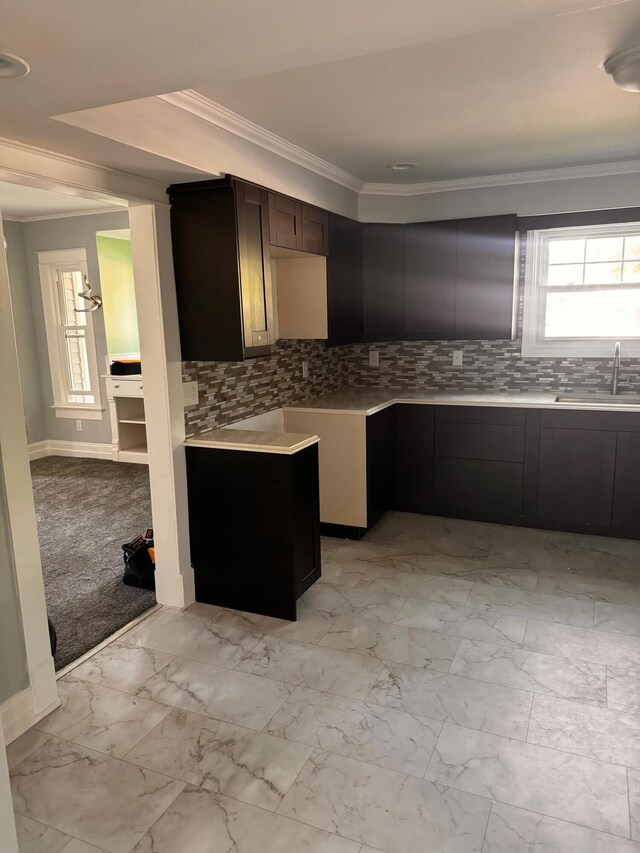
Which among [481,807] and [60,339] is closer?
[481,807]

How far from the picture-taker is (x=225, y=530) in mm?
3098

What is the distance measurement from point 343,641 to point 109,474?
12.2 feet

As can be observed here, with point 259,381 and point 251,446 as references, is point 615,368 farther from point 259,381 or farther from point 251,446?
→ point 251,446

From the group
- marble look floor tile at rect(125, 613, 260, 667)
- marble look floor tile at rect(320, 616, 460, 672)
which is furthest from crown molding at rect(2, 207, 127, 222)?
marble look floor tile at rect(320, 616, 460, 672)

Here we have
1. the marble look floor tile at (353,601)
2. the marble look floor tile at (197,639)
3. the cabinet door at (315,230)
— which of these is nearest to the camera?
the marble look floor tile at (197,639)

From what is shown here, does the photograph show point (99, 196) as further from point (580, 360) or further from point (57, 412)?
point (57, 412)

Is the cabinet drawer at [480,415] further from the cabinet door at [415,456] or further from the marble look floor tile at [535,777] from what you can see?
the marble look floor tile at [535,777]

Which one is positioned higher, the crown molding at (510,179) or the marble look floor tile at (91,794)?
the crown molding at (510,179)

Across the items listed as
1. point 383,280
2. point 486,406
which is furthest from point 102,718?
point 383,280

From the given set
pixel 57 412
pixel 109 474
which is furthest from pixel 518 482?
pixel 57 412

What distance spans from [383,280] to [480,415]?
4.20 feet

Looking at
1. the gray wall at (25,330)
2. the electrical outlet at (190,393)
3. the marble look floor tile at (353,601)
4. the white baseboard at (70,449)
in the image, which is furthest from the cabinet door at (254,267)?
the gray wall at (25,330)

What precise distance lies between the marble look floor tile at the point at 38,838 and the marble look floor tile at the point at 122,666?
2.19 ft

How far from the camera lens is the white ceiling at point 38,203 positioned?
16.0ft
